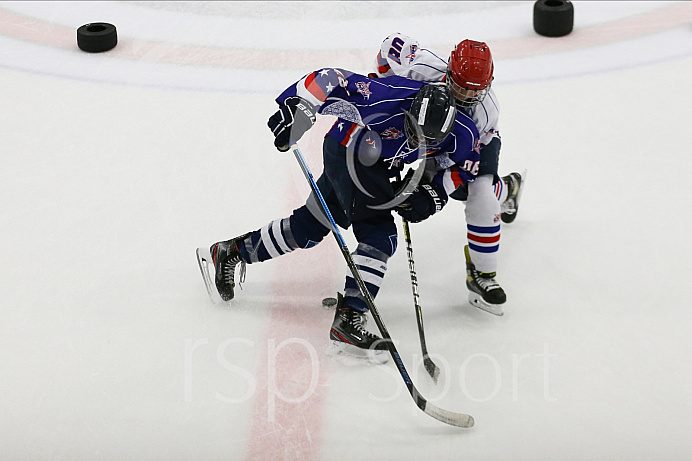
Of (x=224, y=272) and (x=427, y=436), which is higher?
(x=224, y=272)

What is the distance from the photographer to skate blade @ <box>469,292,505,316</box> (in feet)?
9.97

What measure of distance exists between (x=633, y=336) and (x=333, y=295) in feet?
3.33

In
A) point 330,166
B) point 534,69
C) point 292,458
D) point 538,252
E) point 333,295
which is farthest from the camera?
point 534,69

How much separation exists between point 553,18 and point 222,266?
2.89 meters

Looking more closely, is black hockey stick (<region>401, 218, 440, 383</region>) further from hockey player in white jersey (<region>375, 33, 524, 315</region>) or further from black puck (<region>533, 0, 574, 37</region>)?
black puck (<region>533, 0, 574, 37</region>)

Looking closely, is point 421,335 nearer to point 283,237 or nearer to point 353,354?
point 353,354

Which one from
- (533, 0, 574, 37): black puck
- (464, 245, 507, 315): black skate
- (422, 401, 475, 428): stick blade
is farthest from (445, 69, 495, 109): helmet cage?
(533, 0, 574, 37): black puck

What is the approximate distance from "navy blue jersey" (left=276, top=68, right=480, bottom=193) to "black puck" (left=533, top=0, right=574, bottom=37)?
8.04 feet

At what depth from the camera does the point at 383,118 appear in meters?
2.79

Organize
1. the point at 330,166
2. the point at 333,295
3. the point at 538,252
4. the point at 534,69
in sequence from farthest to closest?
the point at 534,69, the point at 538,252, the point at 333,295, the point at 330,166

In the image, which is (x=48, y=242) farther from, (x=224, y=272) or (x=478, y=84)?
(x=478, y=84)

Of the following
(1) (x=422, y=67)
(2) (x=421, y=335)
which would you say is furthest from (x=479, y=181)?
(2) (x=421, y=335)

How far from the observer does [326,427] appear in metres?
2.58

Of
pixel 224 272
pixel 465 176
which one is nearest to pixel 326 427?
pixel 224 272
